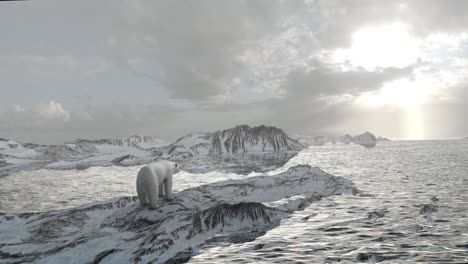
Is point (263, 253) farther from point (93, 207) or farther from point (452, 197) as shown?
point (452, 197)

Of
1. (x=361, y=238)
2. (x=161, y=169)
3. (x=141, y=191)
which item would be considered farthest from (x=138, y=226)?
(x=361, y=238)

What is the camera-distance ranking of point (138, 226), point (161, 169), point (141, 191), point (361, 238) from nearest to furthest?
point (361, 238), point (138, 226), point (141, 191), point (161, 169)

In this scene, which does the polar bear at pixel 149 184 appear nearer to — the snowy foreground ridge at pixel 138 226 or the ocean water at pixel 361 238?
the snowy foreground ridge at pixel 138 226

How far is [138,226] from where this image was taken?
53.8ft

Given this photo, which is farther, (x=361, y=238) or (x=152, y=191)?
(x=152, y=191)

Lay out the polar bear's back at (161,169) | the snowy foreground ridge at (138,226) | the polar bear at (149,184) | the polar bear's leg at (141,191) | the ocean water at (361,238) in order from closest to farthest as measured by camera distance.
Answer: the ocean water at (361,238), the snowy foreground ridge at (138,226), the polar bear at (149,184), the polar bear's leg at (141,191), the polar bear's back at (161,169)

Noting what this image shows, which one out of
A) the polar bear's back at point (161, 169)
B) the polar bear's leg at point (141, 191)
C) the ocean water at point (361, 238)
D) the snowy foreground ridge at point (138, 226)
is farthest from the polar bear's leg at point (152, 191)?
the ocean water at point (361, 238)

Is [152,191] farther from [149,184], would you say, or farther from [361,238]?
[361,238]

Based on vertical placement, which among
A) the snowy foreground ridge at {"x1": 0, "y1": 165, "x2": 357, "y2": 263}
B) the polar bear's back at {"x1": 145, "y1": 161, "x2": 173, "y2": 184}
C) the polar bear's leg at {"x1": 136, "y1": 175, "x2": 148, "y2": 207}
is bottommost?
the snowy foreground ridge at {"x1": 0, "y1": 165, "x2": 357, "y2": 263}

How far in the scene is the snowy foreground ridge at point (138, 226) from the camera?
1253 cm

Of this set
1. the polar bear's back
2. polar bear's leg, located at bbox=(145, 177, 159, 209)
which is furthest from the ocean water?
the polar bear's back

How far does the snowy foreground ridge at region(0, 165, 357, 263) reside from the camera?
493 inches

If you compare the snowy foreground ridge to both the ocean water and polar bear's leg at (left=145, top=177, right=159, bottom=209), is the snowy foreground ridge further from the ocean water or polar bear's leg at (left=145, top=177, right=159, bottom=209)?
the ocean water

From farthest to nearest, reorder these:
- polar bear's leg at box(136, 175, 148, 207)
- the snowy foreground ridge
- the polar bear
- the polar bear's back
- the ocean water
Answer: the polar bear's back < polar bear's leg at box(136, 175, 148, 207) < the polar bear < the snowy foreground ridge < the ocean water
